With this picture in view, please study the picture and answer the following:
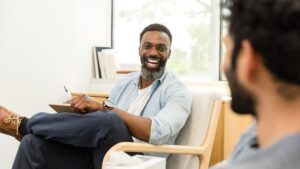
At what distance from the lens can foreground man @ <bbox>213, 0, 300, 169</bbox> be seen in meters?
0.54

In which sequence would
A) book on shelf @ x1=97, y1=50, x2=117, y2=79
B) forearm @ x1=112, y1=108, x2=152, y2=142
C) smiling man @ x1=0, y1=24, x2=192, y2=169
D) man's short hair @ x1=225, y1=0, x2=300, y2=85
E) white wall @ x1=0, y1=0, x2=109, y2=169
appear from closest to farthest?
1. man's short hair @ x1=225, y1=0, x2=300, y2=85
2. smiling man @ x1=0, y1=24, x2=192, y2=169
3. forearm @ x1=112, y1=108, x2=152, y2=142
4. white wall @ x1=0, y1=0, x2=109, y2=169
5. book on shelf @ x1=97, y1=50, x2=117, y2=79

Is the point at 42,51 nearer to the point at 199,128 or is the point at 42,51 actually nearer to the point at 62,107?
the point at 62,107

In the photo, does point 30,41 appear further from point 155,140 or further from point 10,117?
point 155,140

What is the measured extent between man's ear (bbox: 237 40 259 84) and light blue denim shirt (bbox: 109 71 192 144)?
1329 mm

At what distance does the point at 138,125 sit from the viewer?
193 centimetres

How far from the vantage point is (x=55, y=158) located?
196cm

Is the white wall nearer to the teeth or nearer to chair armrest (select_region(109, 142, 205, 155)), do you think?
the teeth

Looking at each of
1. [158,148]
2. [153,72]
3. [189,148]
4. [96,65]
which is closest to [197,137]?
[189,148]

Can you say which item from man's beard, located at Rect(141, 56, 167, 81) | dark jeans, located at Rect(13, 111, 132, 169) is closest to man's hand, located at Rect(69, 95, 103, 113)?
dark jeans, located at Rect(13, 111, 132, 169)

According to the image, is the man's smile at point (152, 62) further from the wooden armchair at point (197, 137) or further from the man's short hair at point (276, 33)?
the man's short hair at point (276, 33)

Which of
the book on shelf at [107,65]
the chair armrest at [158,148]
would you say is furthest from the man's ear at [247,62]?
the book on shelf at [107,65]

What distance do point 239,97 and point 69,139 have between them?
1.33 metres

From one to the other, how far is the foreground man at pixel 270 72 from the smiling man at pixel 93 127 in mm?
1258

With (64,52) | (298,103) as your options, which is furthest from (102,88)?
(298,103)
